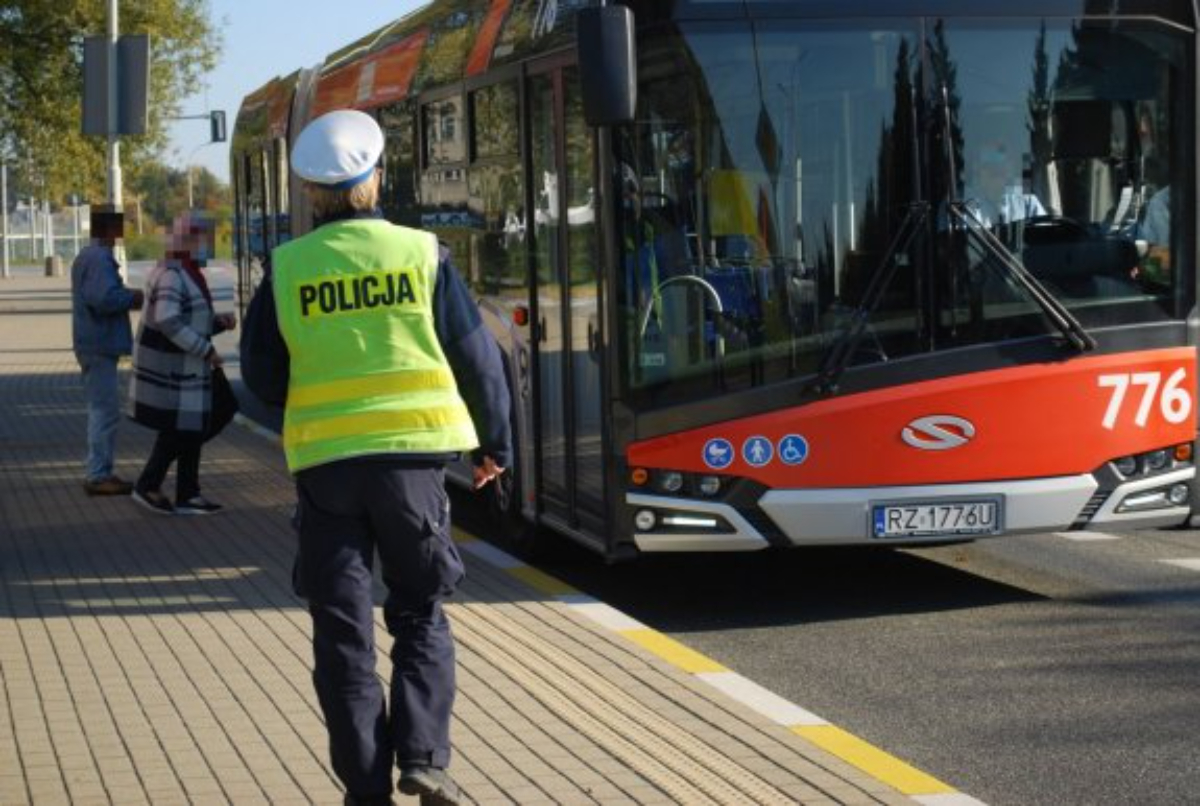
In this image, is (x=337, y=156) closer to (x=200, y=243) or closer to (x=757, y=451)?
(x=757, y=451)

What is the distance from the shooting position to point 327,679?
6.36m

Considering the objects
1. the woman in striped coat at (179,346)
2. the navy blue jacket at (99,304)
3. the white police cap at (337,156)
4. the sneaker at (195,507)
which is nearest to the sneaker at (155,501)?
the sneaker at (195,507)

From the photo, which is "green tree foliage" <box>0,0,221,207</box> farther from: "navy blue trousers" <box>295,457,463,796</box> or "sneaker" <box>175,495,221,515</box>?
"navy blue trousers" <box>295,457,463,796</box>

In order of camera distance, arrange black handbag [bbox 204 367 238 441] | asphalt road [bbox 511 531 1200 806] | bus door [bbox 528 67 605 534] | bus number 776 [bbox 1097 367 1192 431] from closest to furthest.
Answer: asphalt road [bbox 511 531 1200 806] < bus number 776 [bbox 1097 367 1192 431] < bus door [bbox 528 67 605 534] < black handbag [bbox 204 367 238 441]

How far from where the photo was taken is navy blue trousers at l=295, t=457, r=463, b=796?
20.7 feet

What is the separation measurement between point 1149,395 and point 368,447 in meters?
4.94

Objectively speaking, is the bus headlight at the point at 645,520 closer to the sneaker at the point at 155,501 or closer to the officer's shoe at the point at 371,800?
the officer's shoe at the point at 371,800

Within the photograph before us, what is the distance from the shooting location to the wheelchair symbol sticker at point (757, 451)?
10.1 meters

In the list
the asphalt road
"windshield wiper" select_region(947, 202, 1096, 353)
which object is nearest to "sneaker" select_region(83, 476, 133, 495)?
the asphalt road

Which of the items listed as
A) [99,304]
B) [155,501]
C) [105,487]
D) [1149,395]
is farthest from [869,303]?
[105,487]

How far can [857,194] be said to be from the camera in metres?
10.1

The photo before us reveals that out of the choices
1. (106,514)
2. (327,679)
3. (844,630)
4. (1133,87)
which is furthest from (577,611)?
(106,514)

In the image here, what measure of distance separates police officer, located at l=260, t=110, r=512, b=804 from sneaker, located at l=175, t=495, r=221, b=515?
25.5ft

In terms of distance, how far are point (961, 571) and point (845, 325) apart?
2.31m
